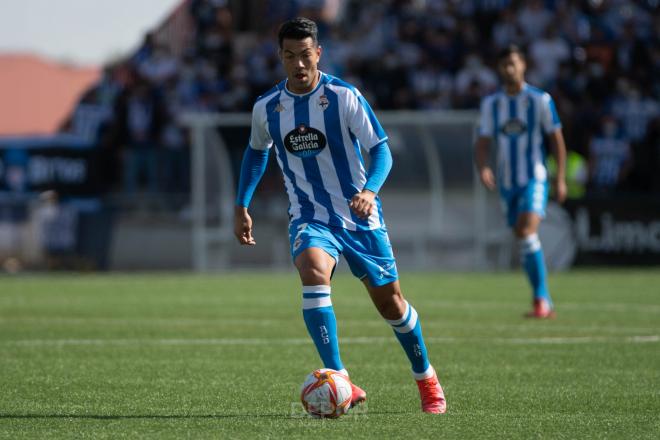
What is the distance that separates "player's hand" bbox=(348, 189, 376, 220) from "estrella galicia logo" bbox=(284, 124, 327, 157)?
0.48 metres

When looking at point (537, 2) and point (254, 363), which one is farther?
point (537, 2)

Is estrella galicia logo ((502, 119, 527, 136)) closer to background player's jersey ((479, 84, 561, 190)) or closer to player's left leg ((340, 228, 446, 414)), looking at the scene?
background player's jersey ((479, 84, 561, 190))

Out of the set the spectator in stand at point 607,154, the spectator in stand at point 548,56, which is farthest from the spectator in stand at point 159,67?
the spectator in stand at point 607,154

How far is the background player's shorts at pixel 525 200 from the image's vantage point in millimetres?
11805

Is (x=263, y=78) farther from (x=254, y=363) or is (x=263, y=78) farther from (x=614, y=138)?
(x=254, y=363)

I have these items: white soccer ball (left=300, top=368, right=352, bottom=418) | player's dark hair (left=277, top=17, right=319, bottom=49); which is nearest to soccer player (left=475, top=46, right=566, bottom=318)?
player's dark hair (left=277, top=17, right=319, bottom=49)

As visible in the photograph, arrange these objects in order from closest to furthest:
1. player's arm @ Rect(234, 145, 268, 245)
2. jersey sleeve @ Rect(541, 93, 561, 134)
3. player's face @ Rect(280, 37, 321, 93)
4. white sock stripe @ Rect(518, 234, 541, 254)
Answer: player's face @ Rect(280, 37, 321, 93), player's arm @ Rect(234, 145, 268, 245), jersey sleeve @ Rect(541, 93, 561, 134), white sock stripe @ Rect(518, 234, 541, 254)

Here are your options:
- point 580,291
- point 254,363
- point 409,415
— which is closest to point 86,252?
point 580,291

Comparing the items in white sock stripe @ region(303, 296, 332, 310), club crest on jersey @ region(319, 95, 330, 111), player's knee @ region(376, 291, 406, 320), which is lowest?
player's knee @ region(376, 291, 406, 320)

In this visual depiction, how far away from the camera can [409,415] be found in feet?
20.1

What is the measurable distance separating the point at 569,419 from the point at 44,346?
4.67 metres

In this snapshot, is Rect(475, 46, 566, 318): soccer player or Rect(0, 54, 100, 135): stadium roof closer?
Rect(475, 46, 566, 318): soccer player

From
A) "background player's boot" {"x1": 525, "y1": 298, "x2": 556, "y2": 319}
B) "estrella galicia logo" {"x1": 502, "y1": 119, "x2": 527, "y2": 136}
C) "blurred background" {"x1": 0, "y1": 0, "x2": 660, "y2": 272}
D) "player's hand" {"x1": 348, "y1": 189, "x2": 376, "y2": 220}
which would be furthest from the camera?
"blurred background" {"x1": 0, "y1": 0, "x2": 660, "y2": 272}

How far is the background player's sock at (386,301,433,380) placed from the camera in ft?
20.9
